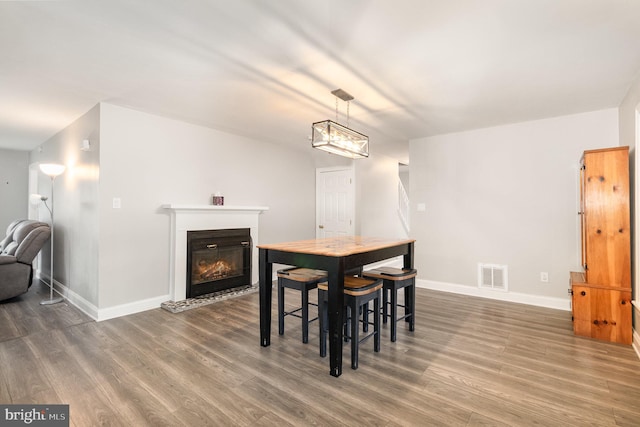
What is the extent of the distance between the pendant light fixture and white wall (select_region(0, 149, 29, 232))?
6.79 m

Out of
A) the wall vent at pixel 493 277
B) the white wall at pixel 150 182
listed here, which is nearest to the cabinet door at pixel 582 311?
the wall vent at pixel 493 277

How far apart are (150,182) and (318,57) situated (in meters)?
2.67

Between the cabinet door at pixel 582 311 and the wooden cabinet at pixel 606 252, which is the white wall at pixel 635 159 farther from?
the cabinet door at pixel 582 311

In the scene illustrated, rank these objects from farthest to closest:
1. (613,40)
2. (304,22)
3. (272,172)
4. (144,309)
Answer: (272,172), (144,309), (613,40), (304,22)

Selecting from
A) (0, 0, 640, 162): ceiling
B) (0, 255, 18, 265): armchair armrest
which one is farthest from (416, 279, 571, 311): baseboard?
(0, 255, 18, 265): armchair armrest

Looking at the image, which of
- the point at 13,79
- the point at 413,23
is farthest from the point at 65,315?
the point at 413,23

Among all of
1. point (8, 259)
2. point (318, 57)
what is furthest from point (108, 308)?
point (318, 57)

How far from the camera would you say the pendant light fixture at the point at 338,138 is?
273 centimetres

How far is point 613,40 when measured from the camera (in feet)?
7.13

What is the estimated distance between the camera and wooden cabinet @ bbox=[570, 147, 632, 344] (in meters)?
2.81

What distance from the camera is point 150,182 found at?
12.5 feet

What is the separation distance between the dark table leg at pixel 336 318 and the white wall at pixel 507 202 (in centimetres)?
305

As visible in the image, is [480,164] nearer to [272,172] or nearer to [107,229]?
[272,172]

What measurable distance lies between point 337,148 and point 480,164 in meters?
2.64
